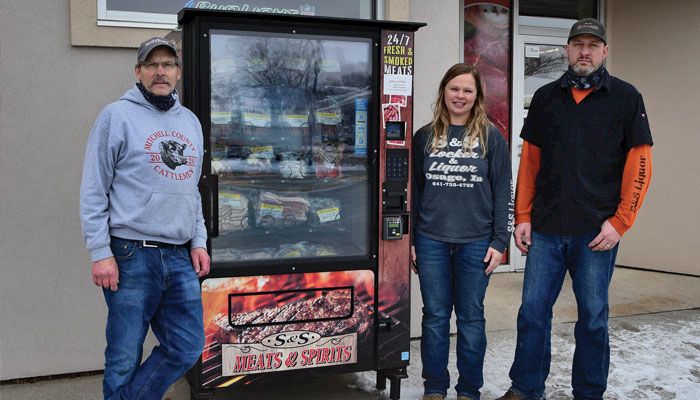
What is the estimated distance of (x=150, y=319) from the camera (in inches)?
118

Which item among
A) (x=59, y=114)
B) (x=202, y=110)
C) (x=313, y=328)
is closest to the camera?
(x=202, y=110)

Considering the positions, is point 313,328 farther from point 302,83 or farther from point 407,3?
point 407,3

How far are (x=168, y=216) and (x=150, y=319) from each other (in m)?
0.45

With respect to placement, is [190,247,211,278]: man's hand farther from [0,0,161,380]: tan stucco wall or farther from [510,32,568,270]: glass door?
[510,32,568,270]: glass door

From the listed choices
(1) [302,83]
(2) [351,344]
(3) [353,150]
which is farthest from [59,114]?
(2) [351,344]

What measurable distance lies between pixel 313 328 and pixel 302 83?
4.04 feet

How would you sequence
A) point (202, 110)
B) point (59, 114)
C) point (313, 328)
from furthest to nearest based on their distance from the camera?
point (59, 114) < point (313, 328) < point (202, 110)

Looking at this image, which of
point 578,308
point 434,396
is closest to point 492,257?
point 578,308

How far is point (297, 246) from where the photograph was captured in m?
3.81

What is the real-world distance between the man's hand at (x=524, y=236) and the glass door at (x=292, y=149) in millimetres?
795

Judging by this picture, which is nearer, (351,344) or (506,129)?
(351,344)

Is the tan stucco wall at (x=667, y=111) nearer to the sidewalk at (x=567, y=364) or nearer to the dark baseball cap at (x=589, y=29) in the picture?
the sidewalk at (x=567, y=364)

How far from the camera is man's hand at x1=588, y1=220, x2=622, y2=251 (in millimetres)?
3521

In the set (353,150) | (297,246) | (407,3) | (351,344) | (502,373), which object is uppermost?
(407,3)
